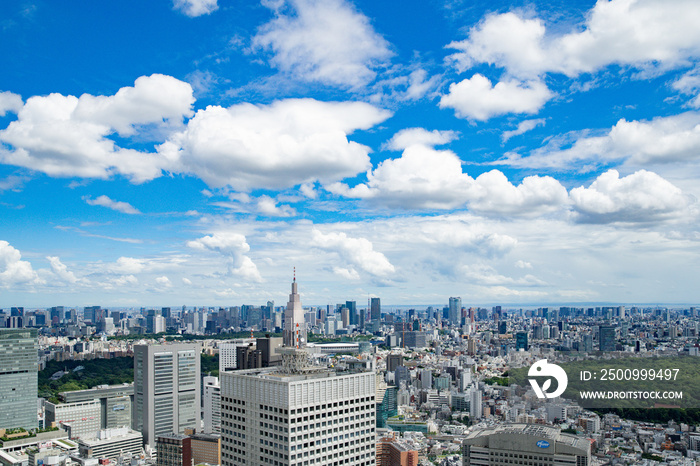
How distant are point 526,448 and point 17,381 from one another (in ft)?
88.8

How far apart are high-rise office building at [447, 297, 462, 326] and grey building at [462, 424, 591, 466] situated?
80.5m

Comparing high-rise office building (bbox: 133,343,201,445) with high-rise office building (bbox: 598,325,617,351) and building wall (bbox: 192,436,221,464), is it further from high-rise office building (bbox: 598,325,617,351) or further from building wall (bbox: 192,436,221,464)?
high-rise office building (bbox: 598,325,617,351)

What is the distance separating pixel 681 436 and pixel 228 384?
79.4 feet

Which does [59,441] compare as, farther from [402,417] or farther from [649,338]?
[649,338]

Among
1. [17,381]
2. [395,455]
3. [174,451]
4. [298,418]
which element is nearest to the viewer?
[298,418]

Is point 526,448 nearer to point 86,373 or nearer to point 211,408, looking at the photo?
point 211,408

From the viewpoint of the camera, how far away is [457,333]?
8144 cm

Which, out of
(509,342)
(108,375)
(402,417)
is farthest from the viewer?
(509,342)

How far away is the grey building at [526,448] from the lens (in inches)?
658

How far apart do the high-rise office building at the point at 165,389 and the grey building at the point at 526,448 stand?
15.7 m

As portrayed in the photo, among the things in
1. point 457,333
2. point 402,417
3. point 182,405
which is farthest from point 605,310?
point 182,405

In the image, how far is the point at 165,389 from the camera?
27.9m

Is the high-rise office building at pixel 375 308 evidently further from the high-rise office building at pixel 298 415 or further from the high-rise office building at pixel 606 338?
the high-rise office building at pixel 298 415

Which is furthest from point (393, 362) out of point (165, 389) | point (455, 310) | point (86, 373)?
point (455, 310)
